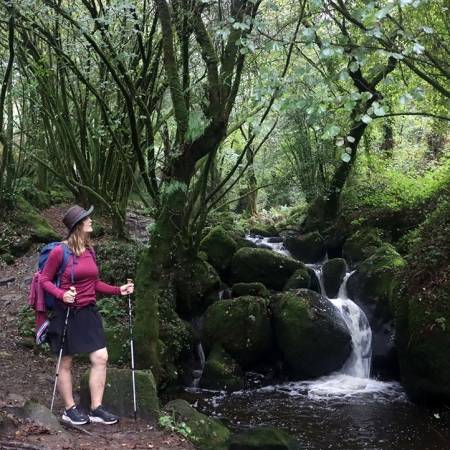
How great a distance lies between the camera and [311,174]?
17.8 m

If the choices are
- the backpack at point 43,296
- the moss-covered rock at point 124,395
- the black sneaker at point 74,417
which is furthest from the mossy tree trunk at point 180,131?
the black sneaker at point 74,417

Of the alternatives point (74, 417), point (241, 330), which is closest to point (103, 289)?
point (74, 417)

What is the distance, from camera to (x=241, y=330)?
10.3 m

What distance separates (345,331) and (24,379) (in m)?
6.37

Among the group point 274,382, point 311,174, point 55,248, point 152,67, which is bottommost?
point 274,382

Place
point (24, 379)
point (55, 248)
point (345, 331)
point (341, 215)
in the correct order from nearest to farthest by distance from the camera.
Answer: point (55, 248) < point (24, 379) < point (345, 331) < point (341, 215)

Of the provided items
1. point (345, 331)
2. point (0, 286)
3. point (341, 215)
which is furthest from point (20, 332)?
point (341, 215)

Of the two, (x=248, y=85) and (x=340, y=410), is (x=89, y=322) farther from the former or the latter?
(x=248, y=85)

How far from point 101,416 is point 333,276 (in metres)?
8.76

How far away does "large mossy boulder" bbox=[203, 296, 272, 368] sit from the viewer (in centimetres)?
1022

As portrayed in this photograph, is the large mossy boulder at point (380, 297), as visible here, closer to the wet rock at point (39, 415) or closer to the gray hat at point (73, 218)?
the gray hat at point (73, 218)

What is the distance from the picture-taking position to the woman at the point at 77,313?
493 centimetres

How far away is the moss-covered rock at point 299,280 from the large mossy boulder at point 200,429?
636 centimetres

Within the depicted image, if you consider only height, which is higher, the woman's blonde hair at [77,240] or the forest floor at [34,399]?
the woman's blonde hair at [77,240]
